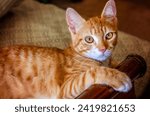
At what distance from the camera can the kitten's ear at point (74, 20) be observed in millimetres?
706

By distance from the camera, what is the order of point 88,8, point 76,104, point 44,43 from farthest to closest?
point 88,8 < point 44,43 < point 76,104

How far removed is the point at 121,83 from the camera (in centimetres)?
65

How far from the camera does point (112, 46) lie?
71 centimetres

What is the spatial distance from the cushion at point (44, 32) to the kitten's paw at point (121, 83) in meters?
0.22

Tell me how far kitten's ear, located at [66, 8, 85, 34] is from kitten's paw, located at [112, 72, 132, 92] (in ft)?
0.45

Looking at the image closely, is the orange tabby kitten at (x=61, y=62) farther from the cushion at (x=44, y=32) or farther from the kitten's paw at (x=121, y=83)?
the cushion at (x=44, y=32)

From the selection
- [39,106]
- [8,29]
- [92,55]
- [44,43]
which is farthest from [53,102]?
[8,29]

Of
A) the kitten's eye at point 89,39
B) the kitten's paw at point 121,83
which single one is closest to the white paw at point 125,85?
the kitten's paw at point 121,83

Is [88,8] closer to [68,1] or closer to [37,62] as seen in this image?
[68,1]

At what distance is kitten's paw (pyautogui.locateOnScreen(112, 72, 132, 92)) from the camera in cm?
65

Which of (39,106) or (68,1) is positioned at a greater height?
(68,1)

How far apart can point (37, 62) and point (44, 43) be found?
187mm

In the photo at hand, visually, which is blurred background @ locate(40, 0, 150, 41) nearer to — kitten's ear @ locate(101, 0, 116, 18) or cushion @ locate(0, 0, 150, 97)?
cushion @ locate(0, 0, 150, 97)

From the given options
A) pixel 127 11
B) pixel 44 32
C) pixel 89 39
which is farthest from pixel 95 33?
pixel 127 11
